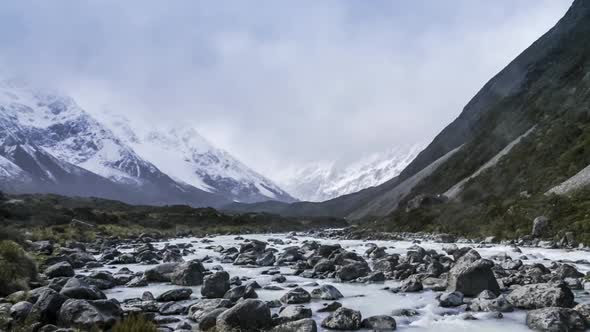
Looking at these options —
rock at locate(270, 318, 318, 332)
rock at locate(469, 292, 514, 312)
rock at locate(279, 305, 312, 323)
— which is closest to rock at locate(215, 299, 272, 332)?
rock at locate(270, 318, 318, 332)

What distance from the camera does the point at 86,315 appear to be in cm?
1109

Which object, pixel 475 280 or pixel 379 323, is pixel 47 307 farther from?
pixel 475 280

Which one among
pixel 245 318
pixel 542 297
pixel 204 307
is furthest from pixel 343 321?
pixel 542 297

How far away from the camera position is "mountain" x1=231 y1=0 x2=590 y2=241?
35.8m

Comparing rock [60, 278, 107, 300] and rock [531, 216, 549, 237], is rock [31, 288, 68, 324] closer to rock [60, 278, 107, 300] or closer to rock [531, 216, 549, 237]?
rock [60, 278, 107, 300]

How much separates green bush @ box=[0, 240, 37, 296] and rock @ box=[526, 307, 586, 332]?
612 inches

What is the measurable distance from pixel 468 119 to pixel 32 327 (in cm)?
13945

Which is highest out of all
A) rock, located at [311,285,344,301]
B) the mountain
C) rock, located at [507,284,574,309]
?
the mountain

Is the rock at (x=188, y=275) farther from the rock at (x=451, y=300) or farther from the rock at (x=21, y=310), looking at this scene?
the rock at (x=451, y=300)

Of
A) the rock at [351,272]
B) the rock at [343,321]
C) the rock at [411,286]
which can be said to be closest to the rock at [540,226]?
the rock at [351,272]

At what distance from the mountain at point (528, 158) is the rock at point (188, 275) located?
22.5 metres

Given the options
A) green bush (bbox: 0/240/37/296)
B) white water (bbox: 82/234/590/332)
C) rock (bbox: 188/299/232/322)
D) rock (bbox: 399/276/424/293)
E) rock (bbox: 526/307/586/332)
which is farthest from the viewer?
rock (bbox: 399/276/424/293)

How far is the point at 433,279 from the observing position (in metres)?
18.3

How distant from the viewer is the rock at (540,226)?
102 ft
